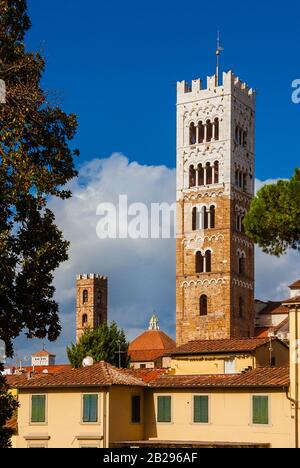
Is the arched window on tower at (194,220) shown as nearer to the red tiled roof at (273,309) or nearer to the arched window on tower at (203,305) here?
the arched window on tower at (203,305)

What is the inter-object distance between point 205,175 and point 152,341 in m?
29.7

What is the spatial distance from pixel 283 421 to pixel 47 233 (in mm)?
22116

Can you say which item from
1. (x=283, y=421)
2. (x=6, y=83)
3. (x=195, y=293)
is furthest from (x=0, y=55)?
(x=195, y=293)

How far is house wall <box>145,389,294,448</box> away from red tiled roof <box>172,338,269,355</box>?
619 cm

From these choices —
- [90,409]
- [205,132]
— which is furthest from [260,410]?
[205,132]

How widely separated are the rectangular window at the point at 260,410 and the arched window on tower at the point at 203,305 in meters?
53.0

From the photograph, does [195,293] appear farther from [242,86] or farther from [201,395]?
[201,395]

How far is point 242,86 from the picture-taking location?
102 meters

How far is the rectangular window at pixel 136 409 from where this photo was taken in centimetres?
4294

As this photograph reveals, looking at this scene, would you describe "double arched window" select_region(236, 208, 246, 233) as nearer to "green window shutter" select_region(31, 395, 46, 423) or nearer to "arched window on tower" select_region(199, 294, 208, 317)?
"arched window on tower" select_region(199, 294, 208, 317)

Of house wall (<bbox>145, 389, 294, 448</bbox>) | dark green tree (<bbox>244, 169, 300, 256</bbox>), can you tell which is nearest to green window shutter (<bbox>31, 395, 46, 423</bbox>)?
house wall (<bbox>145, 389, 294, 448</bbox>)

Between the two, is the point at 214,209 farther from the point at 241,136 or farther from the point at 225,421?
the point at 225,421

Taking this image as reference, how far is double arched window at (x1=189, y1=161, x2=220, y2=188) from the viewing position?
98.5 m

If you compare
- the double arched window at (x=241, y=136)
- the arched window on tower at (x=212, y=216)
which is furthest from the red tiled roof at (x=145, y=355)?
the double arched window at (x=241, y=136)
